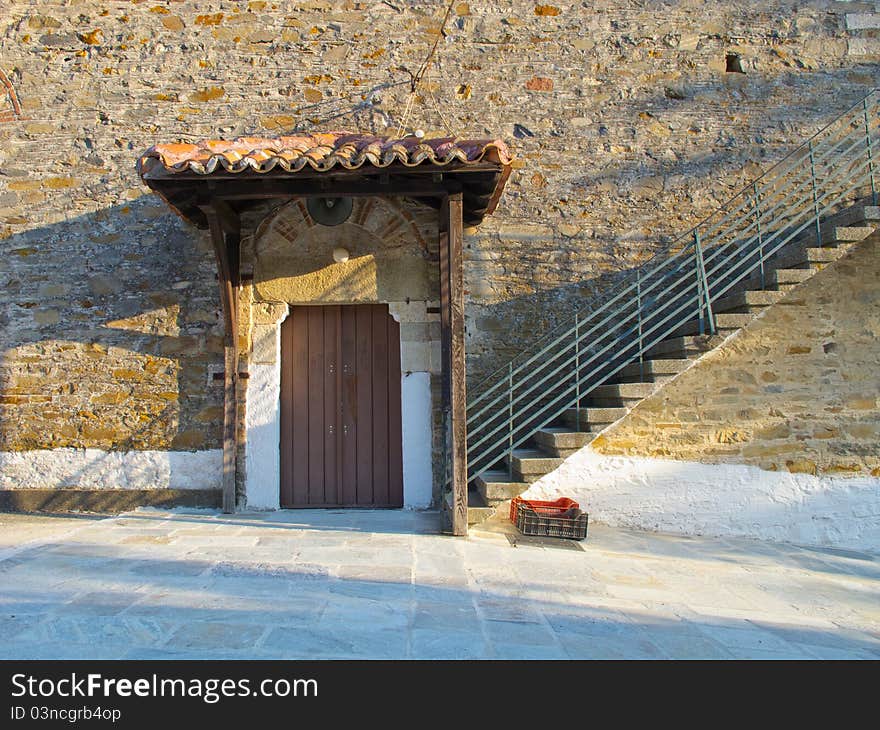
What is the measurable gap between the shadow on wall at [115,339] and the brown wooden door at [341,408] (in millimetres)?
699

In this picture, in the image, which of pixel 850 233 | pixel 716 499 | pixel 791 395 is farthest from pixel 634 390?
pixel 850 233

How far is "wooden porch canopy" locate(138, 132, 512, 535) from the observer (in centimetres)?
425

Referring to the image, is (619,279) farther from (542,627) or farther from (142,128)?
(142,128)

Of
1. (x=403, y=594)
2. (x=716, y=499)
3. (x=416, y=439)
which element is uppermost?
(x=416, y=439)

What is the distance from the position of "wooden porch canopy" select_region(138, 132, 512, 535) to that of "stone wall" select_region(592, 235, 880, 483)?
165 cm

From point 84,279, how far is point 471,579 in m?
4.53

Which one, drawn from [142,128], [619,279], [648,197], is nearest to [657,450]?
[619,279]

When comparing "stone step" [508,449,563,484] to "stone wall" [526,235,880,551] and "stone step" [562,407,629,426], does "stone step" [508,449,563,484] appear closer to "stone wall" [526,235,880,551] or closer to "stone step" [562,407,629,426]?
"stone step" [562,407,629,426]

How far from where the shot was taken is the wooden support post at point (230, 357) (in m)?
5.28

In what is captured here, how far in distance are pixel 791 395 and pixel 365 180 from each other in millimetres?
4165

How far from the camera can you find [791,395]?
18.1 ft

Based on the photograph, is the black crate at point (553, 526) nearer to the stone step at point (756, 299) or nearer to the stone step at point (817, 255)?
the stone step at point (756, 299)

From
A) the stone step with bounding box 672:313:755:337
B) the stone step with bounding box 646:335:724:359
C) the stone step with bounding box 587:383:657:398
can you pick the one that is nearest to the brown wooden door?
the stone step with bounding box 587:383:657:398

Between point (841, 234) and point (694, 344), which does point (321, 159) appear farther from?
point (841, 234)
